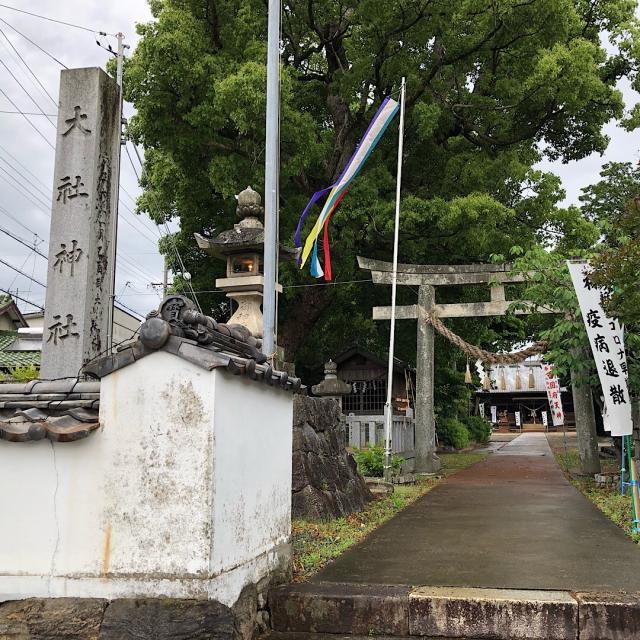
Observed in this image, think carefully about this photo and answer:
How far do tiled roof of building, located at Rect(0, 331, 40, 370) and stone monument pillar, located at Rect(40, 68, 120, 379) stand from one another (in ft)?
46.9

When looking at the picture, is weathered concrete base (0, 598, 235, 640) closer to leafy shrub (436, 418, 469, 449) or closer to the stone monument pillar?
the stone monument pillar

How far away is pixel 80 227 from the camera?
21.8ft

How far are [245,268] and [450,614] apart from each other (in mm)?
5782

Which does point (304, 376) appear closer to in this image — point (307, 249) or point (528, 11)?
point (307, 249)

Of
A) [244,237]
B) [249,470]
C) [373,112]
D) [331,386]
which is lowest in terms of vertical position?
[249,470]

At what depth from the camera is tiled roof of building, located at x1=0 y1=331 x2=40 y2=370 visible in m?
20.7

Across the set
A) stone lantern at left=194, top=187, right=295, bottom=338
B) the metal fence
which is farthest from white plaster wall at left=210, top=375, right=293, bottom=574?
the metal fence

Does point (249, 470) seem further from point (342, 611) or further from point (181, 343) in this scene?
point (342, 611)

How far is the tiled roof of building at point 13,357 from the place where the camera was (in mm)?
→ 20711

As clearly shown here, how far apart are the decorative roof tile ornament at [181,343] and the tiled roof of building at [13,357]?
17248 mm

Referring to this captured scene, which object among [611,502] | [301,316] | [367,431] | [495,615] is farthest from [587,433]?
[495,615]

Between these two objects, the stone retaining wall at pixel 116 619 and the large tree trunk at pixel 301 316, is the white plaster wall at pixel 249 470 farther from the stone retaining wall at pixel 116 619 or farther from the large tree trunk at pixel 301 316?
the large tree trunk at pixel 301 316

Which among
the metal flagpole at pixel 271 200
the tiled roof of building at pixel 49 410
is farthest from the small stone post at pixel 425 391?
the tiled roof of building at pixel 49 410

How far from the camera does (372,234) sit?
1562 centimetres
